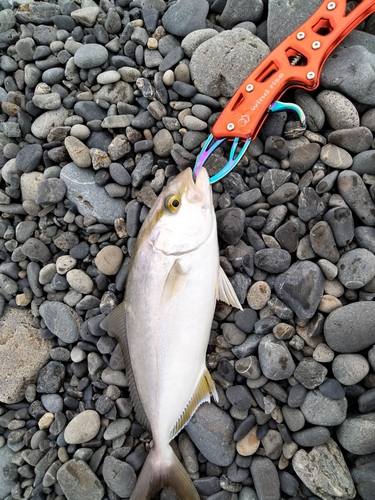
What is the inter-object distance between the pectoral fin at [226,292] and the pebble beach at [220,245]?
0.12 m

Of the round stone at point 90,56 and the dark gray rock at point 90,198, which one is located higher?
the round stone at point 90,56

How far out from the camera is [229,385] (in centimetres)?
271

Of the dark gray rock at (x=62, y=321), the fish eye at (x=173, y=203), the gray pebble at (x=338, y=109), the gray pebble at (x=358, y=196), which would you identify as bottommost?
the dark gray rock at (x=62, y=321)

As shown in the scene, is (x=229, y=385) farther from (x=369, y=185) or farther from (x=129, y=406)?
(x=369, y=185)

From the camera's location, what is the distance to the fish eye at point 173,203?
2445mm

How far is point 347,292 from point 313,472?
1.21 m

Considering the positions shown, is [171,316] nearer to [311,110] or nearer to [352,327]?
[352,327]

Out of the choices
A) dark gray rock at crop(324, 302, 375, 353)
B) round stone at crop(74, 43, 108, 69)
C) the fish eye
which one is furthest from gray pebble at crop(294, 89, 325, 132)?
round stone at crop(74, 43, 108, 69)

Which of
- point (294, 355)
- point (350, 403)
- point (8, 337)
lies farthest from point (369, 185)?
point (8, 337)

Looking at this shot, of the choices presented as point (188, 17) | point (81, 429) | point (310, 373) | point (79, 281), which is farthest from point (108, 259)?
point (188, 17)

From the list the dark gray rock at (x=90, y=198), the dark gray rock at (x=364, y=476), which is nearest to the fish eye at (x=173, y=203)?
the dark gray rock at (x=90, y=198)

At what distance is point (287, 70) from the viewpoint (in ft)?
8.85

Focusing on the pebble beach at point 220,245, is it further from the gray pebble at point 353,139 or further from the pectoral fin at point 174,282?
the pectoral fin at point 174,282

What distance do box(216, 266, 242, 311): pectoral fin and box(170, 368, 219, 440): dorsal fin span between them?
510 millimetres
